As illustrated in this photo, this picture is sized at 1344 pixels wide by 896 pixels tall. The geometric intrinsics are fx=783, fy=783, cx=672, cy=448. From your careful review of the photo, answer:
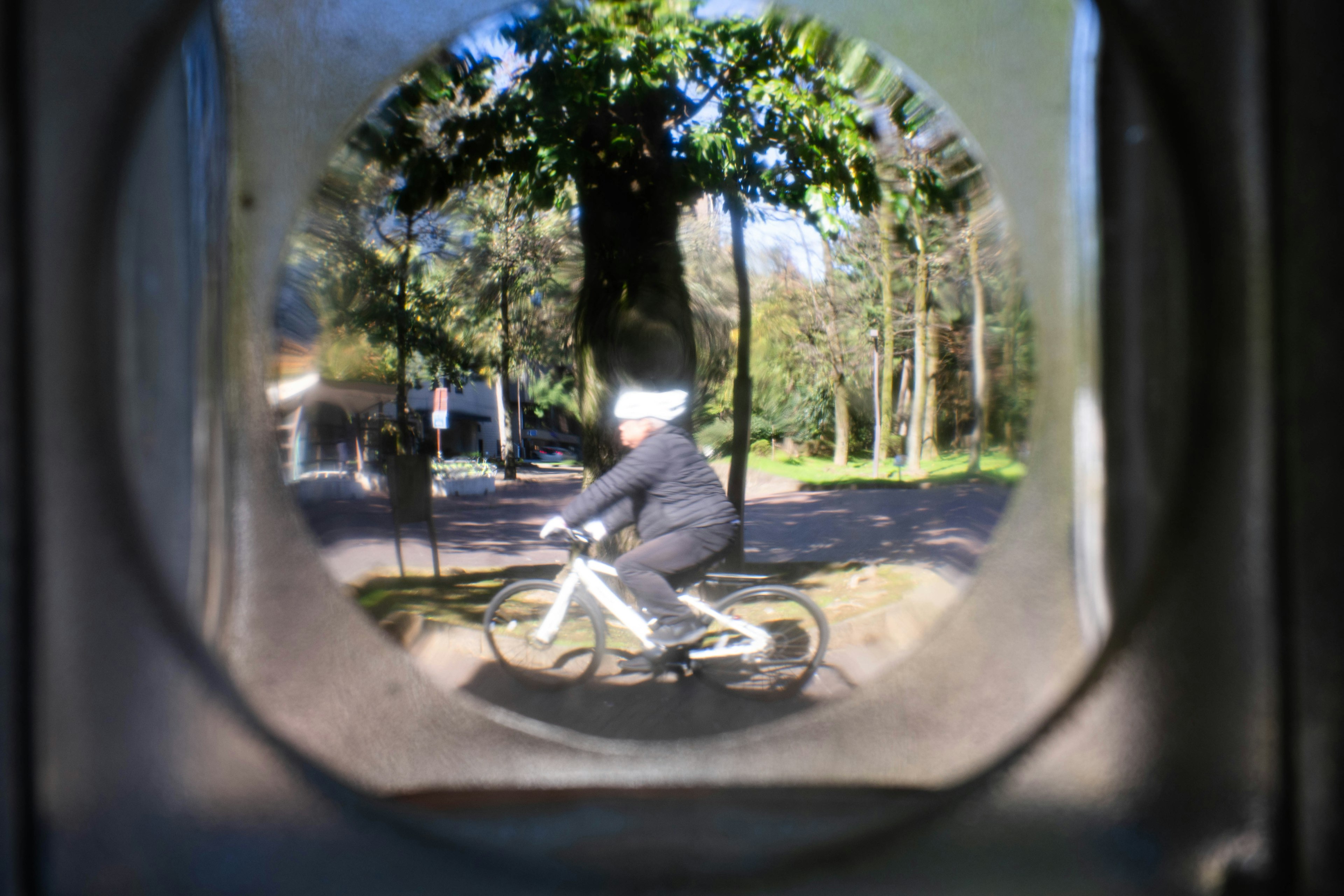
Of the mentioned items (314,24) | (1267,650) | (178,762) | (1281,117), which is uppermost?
(314,24)

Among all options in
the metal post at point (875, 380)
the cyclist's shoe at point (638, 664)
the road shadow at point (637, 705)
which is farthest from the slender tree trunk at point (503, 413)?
Result: the metal post at point (875, 380)

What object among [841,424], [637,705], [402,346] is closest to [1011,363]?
[841,424]

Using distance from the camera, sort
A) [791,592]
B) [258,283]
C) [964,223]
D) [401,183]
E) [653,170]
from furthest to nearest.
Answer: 1. [964,223]
2. [653,170]
3. [401,183]
4. [791,592]
5. [258,283]

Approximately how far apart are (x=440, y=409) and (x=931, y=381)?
391cm

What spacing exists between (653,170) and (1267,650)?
4338 mm

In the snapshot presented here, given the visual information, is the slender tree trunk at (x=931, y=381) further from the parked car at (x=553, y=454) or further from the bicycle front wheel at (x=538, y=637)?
the bicycle front wheel at (x=538, y=637)

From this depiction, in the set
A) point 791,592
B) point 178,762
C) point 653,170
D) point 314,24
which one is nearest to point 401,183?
point 653,170

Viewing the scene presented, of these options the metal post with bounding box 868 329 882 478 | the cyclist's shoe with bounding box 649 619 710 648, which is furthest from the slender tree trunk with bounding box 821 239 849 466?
the cyclist's shoe with bounding box 649 619 710 648

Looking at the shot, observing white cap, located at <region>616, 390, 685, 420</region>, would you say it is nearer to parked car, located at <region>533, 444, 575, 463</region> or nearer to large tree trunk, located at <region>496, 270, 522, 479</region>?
parked car, located at <region>533, 444, 575, 463</region>

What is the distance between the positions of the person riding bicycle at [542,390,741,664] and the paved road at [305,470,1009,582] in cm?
149

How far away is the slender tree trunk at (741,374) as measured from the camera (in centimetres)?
534

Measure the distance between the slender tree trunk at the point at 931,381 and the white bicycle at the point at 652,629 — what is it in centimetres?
281

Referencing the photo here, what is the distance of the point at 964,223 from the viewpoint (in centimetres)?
556

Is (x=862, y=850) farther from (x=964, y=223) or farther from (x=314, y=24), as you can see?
(x=964, y=223)
